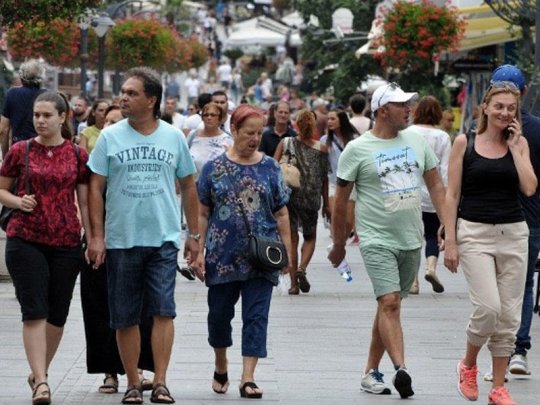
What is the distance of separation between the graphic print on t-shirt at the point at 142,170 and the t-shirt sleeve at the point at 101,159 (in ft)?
0.26

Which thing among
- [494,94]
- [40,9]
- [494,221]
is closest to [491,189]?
[494,221]

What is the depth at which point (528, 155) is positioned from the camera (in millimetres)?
9430

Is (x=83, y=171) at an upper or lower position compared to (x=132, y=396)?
upper

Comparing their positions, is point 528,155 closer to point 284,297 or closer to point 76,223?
point 76,223

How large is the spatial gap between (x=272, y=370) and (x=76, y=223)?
2059mm

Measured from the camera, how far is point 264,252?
952cm

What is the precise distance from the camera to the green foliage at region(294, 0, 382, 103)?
128ft

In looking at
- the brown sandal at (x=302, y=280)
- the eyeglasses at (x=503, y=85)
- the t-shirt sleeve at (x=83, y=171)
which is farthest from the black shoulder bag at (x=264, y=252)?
the brown sandal at (x=302, y=280)

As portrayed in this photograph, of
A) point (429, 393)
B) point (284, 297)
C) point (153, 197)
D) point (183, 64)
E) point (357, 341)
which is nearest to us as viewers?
point (153, 197)

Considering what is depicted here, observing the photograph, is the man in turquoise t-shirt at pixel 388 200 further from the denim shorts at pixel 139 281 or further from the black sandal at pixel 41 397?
the black sandal at pixel 41 397

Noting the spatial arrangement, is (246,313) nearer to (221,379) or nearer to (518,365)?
(221,379)

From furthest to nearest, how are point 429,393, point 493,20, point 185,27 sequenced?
point 185,27 → point 493,20 → point 429,393

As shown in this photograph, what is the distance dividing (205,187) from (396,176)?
42.1 inches

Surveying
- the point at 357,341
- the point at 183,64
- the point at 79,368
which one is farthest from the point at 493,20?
the point at 183,64
